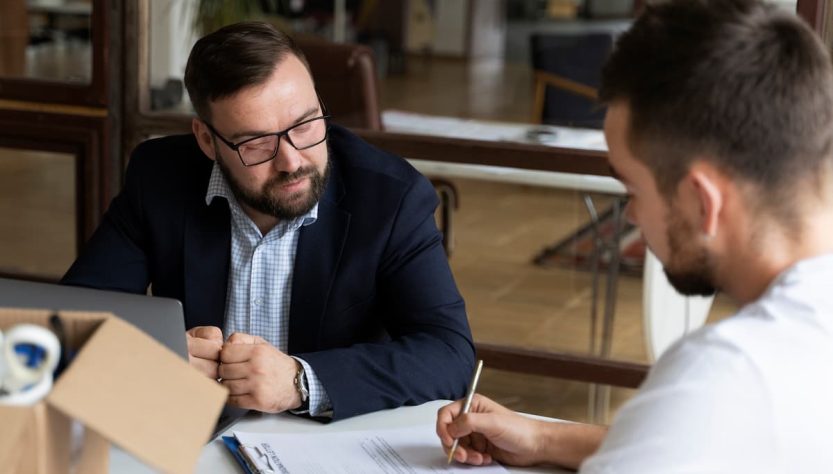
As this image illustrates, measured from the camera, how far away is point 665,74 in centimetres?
111

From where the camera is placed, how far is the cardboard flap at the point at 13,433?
0.94m

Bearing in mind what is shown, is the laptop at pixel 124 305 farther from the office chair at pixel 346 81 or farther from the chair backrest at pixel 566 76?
the office chair at pixel 346 81

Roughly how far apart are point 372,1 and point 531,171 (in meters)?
8.92

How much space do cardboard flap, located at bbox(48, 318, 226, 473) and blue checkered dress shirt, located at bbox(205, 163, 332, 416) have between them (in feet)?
2.97

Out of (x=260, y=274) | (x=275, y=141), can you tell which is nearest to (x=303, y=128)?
(x=275, y=141)

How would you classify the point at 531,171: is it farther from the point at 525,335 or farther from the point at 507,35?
the point at 507,35

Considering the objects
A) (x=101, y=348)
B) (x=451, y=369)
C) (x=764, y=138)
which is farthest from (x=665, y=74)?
(x=451, y=369)

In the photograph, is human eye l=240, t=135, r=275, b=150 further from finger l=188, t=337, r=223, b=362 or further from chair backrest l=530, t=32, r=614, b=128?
chair backrest l=530, t=32, r=614, b=128

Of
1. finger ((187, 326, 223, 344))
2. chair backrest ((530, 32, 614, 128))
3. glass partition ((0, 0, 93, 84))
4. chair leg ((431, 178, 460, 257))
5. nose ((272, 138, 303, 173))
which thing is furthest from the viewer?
chair backrest ((530, 32, 614, 128))

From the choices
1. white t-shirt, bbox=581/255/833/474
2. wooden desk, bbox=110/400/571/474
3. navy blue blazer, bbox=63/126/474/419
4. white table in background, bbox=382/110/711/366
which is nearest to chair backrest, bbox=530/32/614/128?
white table in background, bbox=382/110/711/366

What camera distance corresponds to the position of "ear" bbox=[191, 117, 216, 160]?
77.5 inches

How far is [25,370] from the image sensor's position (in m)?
0.98

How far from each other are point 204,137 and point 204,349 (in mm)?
513

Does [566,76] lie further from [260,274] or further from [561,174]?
[260,274]
